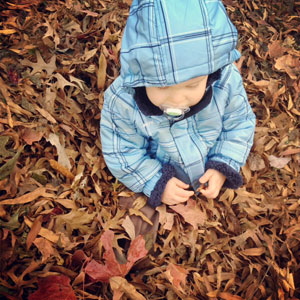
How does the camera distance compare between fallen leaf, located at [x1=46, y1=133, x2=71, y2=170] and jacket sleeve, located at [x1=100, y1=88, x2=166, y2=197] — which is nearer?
jacket sleeve, located at [x1=100, y1=88, x2=166, y2=197]

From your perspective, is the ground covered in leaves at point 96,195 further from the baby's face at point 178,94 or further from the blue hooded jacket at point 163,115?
the baby's face at point 178,94

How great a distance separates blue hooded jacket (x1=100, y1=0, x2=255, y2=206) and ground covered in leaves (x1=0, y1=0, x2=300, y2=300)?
21 centimetres

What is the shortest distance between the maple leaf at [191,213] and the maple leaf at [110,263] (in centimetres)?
29

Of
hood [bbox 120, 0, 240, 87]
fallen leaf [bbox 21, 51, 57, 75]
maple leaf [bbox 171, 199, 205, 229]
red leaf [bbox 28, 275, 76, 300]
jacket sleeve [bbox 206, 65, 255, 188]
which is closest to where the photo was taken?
hood [bbox 120, 0, 240, 87]

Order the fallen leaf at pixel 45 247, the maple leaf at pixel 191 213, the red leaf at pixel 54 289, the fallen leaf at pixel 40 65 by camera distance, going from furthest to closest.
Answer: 1. the fallen leaf at pixel 40 65
2. the maple leaf at pixel 191 213
3. the fallen leaf at pixel 45 247
4. the red leaf at pixel 54 289

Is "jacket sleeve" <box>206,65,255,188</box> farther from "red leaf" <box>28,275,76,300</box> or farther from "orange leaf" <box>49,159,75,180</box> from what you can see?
"red leaf" <box>28,275,76,300</box>

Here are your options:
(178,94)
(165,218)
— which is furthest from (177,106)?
(165,218)

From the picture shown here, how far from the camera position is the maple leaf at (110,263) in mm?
1414

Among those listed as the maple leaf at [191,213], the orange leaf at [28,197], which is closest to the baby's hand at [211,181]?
the maple leaf at [191,213]

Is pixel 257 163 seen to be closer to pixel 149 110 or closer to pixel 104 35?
pixel 149 110

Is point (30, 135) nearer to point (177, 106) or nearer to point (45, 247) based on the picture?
point (45, 247)

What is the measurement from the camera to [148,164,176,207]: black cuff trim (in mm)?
1617

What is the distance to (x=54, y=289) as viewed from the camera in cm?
136

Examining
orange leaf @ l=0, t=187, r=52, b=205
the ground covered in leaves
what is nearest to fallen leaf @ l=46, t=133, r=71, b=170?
the ground covered in leaves
